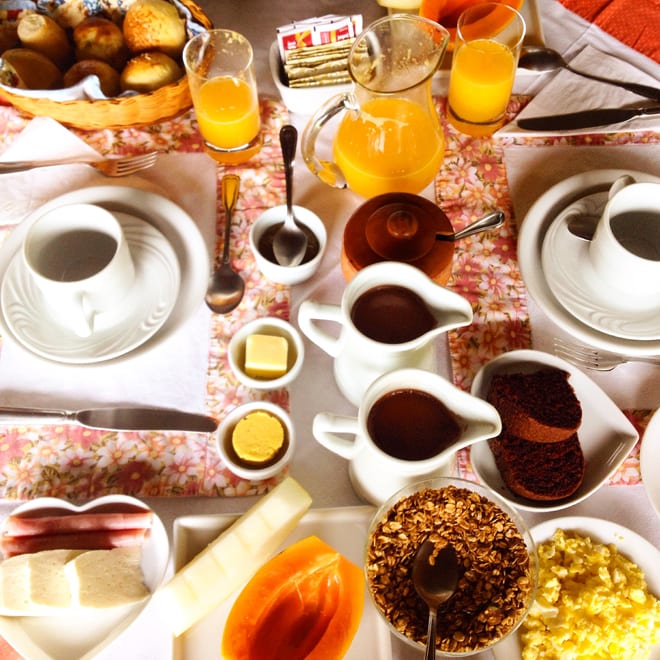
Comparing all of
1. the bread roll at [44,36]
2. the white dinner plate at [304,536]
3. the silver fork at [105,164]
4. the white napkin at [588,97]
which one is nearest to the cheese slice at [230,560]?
the white dinner plate at [304,536]

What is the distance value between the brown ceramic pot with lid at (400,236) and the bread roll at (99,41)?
1.76 ft

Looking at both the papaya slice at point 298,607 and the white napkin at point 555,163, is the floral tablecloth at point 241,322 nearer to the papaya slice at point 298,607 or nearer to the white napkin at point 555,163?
the white napkin at point 555,163

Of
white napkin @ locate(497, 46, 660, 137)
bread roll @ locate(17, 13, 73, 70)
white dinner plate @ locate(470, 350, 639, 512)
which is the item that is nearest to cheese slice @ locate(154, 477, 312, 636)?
white dinner plate @ locate(470, 350, 639, 512)

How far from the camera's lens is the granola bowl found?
2.21ft

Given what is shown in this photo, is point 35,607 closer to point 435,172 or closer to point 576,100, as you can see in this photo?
point 435,172

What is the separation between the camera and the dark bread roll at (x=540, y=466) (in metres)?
0.77

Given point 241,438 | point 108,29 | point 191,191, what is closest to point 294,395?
point 241,438

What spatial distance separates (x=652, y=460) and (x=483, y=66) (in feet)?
2.06

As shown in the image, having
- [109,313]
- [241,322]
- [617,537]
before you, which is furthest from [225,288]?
[617,537]

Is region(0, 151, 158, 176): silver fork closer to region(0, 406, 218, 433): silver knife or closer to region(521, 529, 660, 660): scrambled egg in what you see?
region(0, 406, 218, 433): silver knife

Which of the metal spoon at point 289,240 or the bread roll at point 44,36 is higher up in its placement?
the bread roll at point 44,36

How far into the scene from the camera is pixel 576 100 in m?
1.09

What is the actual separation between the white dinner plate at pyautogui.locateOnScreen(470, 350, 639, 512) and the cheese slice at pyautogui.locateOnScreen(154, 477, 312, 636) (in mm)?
242

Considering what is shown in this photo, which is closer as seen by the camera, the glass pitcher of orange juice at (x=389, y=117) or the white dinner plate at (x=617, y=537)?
the white dinner plate at (x=617, y=537)
